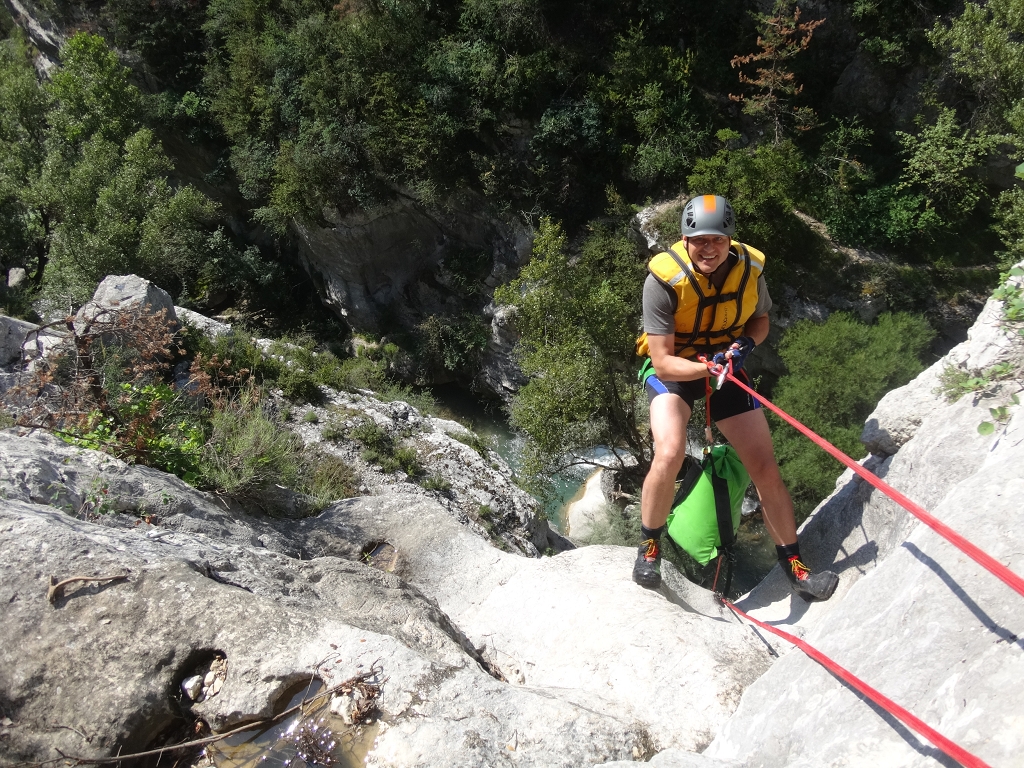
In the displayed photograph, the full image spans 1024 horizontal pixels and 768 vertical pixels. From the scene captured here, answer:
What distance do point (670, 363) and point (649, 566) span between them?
1.39 m

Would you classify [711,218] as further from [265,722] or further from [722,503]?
[265,722]

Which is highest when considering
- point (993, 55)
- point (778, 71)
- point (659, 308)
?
point (659, 308)

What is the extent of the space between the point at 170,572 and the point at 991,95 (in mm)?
15382

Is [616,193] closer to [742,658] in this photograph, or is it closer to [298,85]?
[298,85]

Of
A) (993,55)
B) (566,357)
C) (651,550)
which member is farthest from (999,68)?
(651,550)

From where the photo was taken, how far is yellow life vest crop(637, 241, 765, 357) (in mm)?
3861

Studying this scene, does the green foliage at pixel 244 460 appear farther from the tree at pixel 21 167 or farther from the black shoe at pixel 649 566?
the tree at pixel 21 167

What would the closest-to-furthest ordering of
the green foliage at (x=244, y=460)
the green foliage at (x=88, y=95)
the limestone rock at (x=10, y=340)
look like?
the green foliage at (x=244, y=460), the limestone rock at (x=10, y=340), the green foliage at (x=88, y=95)

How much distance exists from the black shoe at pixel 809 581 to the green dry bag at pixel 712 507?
0.44 meters

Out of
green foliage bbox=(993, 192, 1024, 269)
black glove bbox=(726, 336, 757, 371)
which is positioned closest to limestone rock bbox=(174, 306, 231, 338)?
black glove bbox=(726, 336, 757, 371)

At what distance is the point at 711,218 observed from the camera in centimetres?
371

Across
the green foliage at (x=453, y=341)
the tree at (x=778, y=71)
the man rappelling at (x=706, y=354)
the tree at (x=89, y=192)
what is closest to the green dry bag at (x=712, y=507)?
the man rappelling at (x=706, y=354)

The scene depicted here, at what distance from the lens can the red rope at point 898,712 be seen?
1.69 m

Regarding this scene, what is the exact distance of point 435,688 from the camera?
278cm
